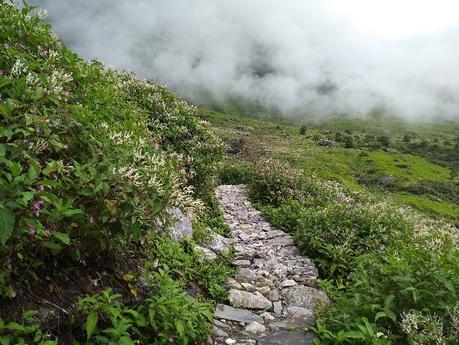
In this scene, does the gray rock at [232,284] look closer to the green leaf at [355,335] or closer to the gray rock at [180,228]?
the gray rock at [180,228]

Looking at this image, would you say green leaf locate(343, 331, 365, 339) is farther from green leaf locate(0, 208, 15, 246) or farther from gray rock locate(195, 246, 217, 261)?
green leaf locate(0, 208, 15, 246)

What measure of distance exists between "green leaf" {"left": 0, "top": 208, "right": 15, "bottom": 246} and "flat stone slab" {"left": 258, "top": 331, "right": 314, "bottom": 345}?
15.0 ft

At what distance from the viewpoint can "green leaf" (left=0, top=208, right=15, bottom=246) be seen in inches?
141

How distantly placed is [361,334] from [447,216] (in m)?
45.4

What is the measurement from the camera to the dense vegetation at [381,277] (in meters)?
5.80

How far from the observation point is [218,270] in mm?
9031

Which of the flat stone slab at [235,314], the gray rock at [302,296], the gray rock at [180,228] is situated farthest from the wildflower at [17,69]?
the gray rock at [302,296]

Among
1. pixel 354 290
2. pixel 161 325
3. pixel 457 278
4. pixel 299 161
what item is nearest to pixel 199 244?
pixel 354 290

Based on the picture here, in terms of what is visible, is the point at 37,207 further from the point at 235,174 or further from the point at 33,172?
the point at 235,174

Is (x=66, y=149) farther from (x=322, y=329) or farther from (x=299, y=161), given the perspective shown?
(x=299, y=161)

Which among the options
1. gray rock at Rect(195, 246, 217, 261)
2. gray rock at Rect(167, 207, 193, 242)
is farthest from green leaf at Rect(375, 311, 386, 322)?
gray rock at Rect(167, 207, 193, 242)

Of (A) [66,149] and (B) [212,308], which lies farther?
(B) [212,308]

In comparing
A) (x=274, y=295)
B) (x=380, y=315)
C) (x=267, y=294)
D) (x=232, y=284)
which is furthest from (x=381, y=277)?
(x=232, y=284)

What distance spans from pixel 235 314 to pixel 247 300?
64cm
